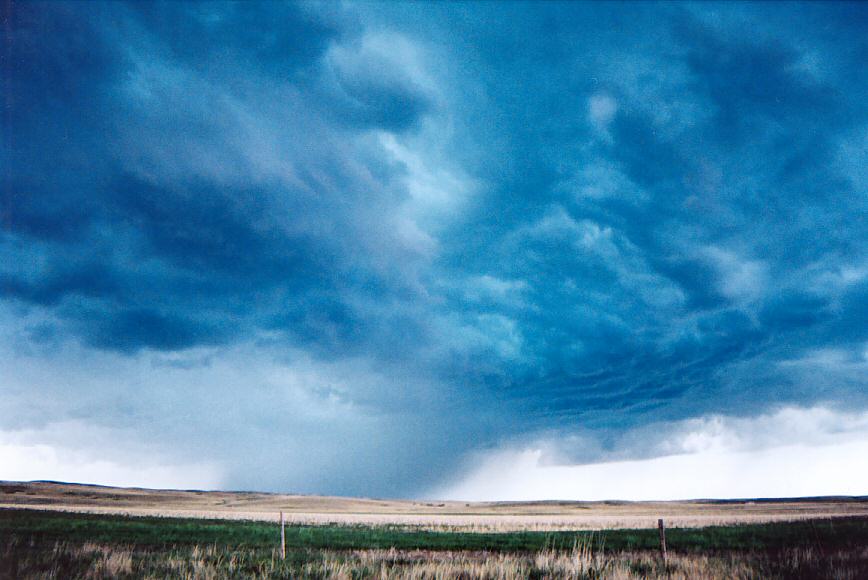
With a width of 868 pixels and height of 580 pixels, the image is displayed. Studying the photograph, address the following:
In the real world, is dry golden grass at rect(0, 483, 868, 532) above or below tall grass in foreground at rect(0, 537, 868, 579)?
below

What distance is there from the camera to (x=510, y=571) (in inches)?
642

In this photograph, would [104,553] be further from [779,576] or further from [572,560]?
[779,576]

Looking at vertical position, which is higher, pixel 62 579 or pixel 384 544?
pixel 62 579

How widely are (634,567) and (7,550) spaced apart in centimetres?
2167

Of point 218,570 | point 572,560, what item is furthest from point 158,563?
point 572,560

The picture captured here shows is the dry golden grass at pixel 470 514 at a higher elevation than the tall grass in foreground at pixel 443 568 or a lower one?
lower

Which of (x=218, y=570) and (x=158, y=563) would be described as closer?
(x=218, y=570)

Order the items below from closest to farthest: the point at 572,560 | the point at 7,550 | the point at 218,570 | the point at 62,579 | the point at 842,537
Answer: the point at 62,579
the point at 218,570
the point at 572,560
the point at 7,550
the point at 842,537

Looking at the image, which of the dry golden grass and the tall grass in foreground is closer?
the tall grass in foreground

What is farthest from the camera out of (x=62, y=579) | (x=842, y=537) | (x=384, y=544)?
(x=384, y=544)

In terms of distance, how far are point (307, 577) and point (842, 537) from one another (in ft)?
83.7

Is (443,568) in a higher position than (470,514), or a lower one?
higher

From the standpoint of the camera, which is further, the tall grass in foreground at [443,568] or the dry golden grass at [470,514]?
the dry golden grass at [470,514]

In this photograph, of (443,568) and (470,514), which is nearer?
(443,568)
